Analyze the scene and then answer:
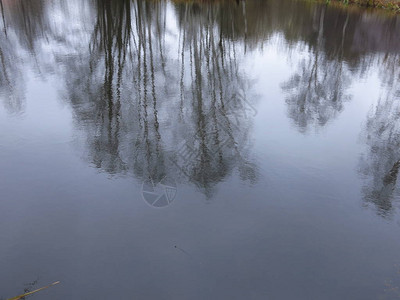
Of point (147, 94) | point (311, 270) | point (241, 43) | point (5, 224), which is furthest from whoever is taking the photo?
point (241, 43)

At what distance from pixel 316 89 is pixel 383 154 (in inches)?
245

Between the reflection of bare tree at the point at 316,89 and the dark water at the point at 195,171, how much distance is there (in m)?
0.11

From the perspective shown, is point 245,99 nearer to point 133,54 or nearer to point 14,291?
point 133,54

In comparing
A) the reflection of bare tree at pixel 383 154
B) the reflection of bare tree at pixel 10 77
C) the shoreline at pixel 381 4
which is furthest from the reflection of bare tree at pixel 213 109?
the shoreline at pixel 381 4

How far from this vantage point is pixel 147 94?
16219mm

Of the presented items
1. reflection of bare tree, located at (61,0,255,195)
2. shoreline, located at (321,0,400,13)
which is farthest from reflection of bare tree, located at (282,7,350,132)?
shoreline, located at (321,0,400,13)

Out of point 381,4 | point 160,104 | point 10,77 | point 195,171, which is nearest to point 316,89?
point 160,104

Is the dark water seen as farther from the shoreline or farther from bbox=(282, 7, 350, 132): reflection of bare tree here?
the shoreline

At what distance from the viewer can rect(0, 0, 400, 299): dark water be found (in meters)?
7.93

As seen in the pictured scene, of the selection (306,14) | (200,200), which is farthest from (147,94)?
(306,14)

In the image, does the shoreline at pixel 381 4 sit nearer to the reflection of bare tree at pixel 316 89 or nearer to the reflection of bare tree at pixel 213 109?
the reflection of bare tree at pixel 316 89

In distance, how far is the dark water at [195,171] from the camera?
312 inches

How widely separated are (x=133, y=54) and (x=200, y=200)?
13.6 meters

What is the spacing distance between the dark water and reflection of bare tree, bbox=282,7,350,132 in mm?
113
